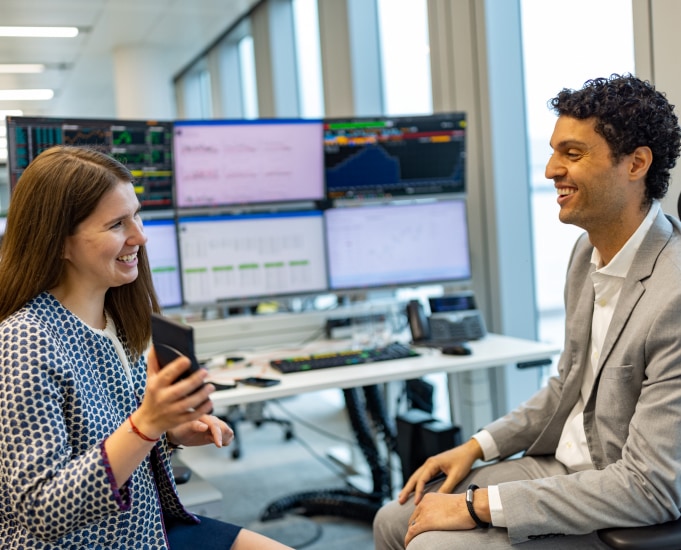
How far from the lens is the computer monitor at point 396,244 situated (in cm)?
277

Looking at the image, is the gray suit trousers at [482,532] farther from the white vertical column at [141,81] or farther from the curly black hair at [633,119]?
the white vertical column at [141,81]

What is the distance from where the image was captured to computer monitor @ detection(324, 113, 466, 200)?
2783 millimetres

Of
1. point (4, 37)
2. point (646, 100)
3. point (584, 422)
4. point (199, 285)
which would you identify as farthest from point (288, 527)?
point (4, 37)

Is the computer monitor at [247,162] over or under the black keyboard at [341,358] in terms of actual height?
over

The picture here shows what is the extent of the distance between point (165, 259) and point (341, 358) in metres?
0.73

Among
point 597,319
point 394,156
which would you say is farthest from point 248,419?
point 597,319

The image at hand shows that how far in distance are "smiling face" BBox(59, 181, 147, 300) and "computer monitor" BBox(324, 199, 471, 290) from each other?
1.46 metres

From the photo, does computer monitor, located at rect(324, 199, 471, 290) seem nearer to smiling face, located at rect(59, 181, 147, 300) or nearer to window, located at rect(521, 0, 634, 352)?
window, located at rect(521, 0, 634, 352)

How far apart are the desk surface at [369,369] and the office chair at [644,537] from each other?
3.33 ft

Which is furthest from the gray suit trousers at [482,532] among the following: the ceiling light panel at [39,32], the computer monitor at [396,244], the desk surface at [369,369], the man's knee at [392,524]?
the ceiling light panel at [39,32]

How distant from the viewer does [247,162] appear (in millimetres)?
2711

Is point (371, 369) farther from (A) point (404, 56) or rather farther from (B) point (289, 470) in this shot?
(A) point (404, 56)

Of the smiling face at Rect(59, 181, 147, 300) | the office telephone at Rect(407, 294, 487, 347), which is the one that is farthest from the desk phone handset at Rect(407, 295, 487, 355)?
the smiling face at Rect(59, 181, 147, 300)

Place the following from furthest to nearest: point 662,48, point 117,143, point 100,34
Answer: point 100,34 → point 117,143 → point 662,48
